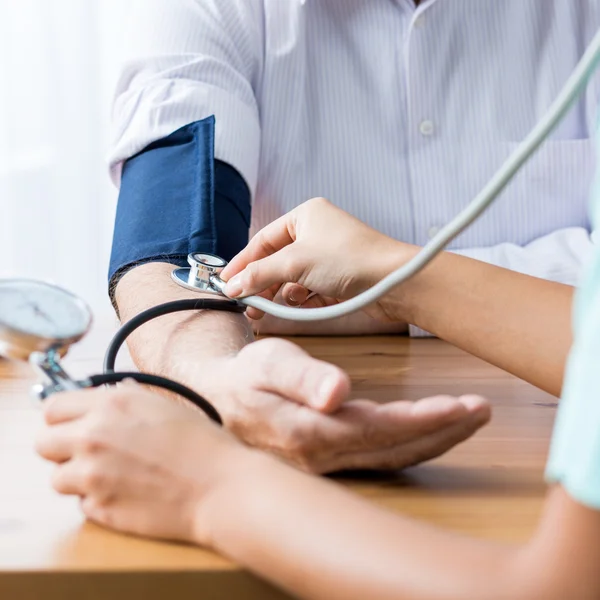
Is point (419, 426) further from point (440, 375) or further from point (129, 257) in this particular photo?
point (129, 257)

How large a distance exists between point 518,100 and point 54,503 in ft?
3.48

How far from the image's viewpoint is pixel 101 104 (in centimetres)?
223

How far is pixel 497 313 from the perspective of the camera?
2.53 ft

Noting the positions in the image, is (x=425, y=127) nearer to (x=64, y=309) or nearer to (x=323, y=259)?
(x=323, y=259)

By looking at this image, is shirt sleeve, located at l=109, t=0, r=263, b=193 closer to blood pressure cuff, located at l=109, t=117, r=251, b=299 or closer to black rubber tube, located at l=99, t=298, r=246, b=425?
blood pressure cuff, located at l=109, t=117, r=251, b=299

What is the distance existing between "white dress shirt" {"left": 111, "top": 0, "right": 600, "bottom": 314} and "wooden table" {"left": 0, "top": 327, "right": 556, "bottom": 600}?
1.72ft

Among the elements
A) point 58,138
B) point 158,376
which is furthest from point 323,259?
point 58,138

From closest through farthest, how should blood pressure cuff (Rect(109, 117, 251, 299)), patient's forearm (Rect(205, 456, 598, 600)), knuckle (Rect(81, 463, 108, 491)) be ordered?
patient's forearm (Rect(205, 456, 598, 600))
knuckle (Rect(81, 463, 108, 491))
blood pressure cuff (Rect(109, 117, 251, 299))

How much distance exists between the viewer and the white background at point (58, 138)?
2180 mm

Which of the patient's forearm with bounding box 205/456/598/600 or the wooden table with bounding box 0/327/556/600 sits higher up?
the patient's forearm with bounding box 205/456/598/600

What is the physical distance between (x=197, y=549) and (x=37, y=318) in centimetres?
17

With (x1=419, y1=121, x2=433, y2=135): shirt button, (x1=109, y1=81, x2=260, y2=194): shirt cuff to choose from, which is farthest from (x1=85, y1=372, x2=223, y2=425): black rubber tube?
(x1=419, y1=121, x2=433, y2=135): shirt button

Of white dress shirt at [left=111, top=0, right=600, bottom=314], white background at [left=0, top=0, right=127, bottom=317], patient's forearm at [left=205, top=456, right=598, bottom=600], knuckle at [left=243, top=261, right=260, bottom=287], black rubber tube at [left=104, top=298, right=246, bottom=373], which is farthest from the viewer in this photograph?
white background at [left=0, top=0, right=127, bottom=317]

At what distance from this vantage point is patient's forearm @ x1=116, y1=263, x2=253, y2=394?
0.77 m
